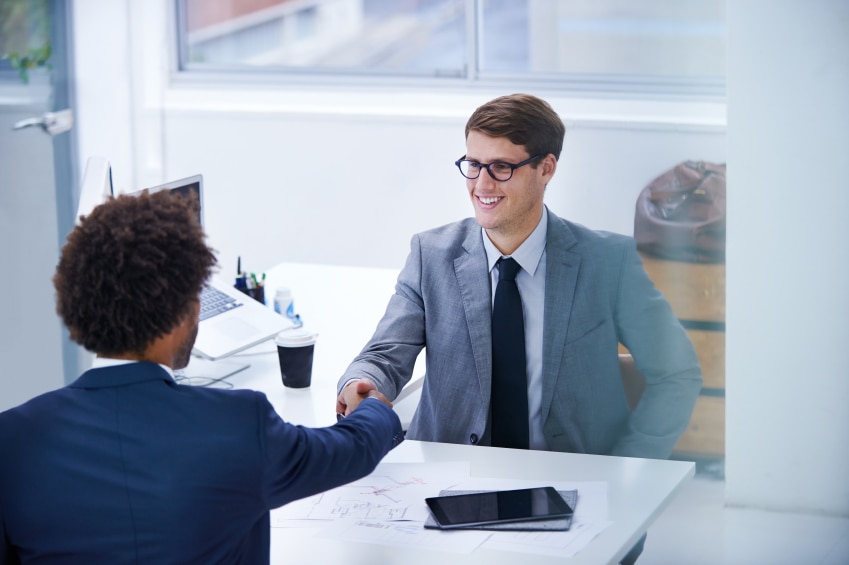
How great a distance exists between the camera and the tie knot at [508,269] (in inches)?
82.4

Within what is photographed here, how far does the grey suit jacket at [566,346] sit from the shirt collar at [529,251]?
0.02m

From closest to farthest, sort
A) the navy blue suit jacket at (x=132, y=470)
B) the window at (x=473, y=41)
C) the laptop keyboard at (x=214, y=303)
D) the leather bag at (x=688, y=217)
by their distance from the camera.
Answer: the navy blue suit jacket at (x=132, y=470) → the laptop keyboard at (x=214, y=303) → the leather bag at (x=688, y=217) → the window at (x=473, y=41)

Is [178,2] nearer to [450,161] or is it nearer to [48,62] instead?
[48,62]

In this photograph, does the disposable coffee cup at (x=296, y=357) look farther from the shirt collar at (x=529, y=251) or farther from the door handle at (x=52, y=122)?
the door handle at (x=52, y=122)

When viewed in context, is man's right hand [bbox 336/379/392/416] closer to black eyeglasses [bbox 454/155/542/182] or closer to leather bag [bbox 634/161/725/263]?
black eyeglasses [bbox 454/155/542/182]

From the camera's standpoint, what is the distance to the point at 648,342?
2.11 meters

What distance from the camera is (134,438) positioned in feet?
4.09

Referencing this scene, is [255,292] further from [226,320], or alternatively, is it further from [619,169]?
[619,169]

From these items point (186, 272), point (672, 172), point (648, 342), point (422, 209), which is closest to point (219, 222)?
point (422, 209)

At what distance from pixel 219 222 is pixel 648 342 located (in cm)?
247

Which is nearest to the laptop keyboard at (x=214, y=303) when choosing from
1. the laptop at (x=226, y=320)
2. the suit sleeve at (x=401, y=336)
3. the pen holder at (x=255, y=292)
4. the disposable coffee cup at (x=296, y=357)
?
the laptop at (x=226, y=320)

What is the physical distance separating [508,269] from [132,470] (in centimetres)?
103

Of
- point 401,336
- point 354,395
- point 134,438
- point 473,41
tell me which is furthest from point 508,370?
point 473,41

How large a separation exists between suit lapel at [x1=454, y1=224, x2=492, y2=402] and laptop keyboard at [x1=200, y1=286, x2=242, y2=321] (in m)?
0.72
